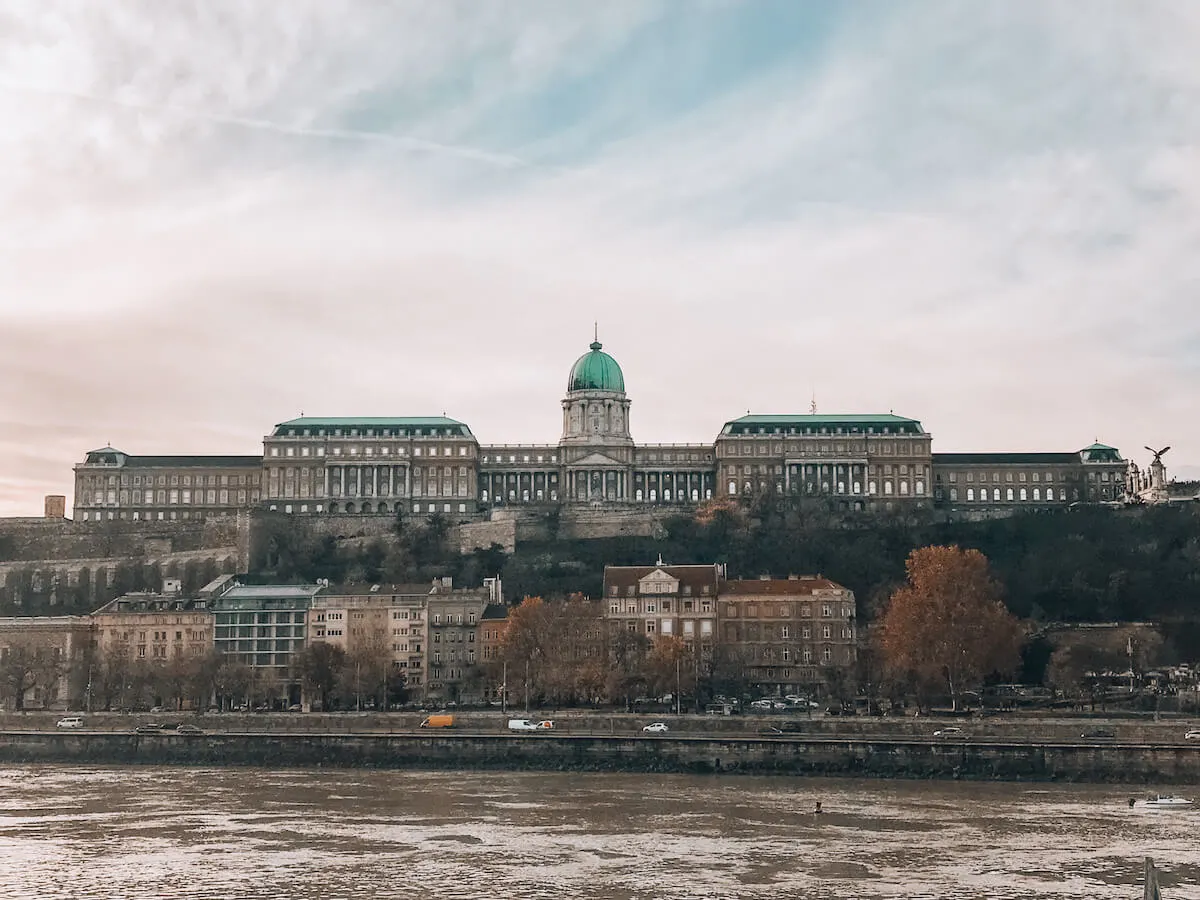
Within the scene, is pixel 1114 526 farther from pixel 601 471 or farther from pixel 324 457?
pixel 324 457

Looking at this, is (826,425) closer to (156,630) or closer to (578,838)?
(156,630)

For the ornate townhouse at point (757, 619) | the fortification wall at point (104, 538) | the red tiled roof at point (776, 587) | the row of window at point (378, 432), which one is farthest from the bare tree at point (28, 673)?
the row of window at point (378, 432)

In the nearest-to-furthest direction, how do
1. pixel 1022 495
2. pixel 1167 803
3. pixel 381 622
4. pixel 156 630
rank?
1. pixel 1167 803
2. pixel 381 622
3. pixel 156 630
4. pixel 1022 495

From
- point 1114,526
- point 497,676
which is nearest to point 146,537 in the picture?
point 497,676

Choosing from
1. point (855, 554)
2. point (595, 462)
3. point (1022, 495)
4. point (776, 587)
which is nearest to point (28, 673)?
point (776, 587)

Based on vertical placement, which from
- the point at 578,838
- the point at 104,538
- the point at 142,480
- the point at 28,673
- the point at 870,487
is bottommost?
the point at 578,838

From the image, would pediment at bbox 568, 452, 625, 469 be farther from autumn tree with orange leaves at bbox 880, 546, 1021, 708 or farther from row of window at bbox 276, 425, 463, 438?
autumn tree with orange leaves at bbox 880, 546, 1021, 708
